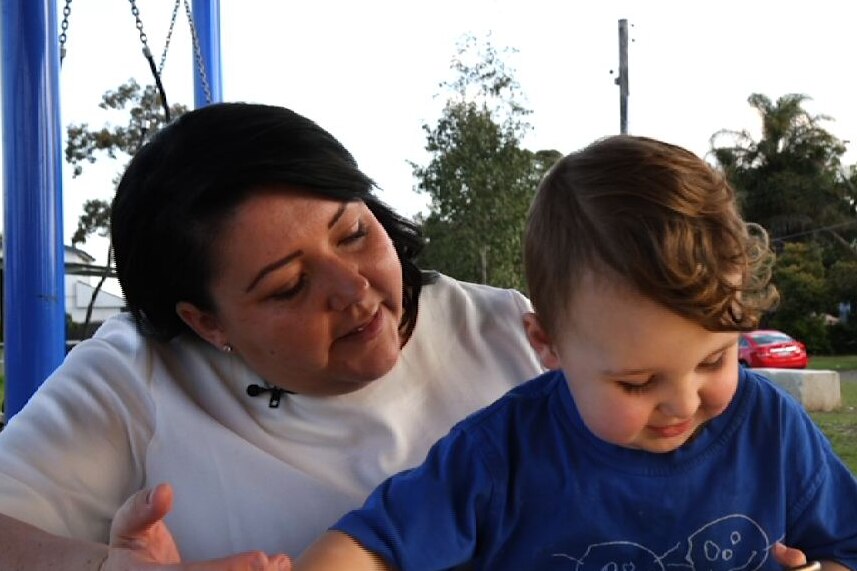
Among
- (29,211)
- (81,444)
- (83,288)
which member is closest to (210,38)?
(29,211)

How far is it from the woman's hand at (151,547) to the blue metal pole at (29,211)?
1596 millimetres

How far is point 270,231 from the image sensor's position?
4.68 ft

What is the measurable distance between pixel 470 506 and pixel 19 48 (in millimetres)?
2083

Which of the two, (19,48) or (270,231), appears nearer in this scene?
(270,231)

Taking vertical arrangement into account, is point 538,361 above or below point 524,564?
above

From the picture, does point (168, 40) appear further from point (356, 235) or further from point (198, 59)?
point (356, 235)

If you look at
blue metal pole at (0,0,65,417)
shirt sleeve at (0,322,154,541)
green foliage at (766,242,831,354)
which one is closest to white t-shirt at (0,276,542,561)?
shirt sleeve at (0,322,154,541)

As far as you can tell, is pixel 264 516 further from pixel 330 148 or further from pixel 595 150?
pixel 595 150

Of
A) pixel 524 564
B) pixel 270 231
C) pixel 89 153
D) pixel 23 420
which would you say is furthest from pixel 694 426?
pixel 89 153

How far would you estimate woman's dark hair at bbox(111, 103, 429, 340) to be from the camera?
144 centimetres

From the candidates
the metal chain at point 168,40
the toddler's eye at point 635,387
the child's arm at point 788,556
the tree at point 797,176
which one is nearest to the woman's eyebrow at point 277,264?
the toddler's eye at point 635,387

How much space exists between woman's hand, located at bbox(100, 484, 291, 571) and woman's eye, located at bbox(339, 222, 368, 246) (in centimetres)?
48

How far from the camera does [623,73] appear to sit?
47.6 feet

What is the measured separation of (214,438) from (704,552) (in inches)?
28.0
